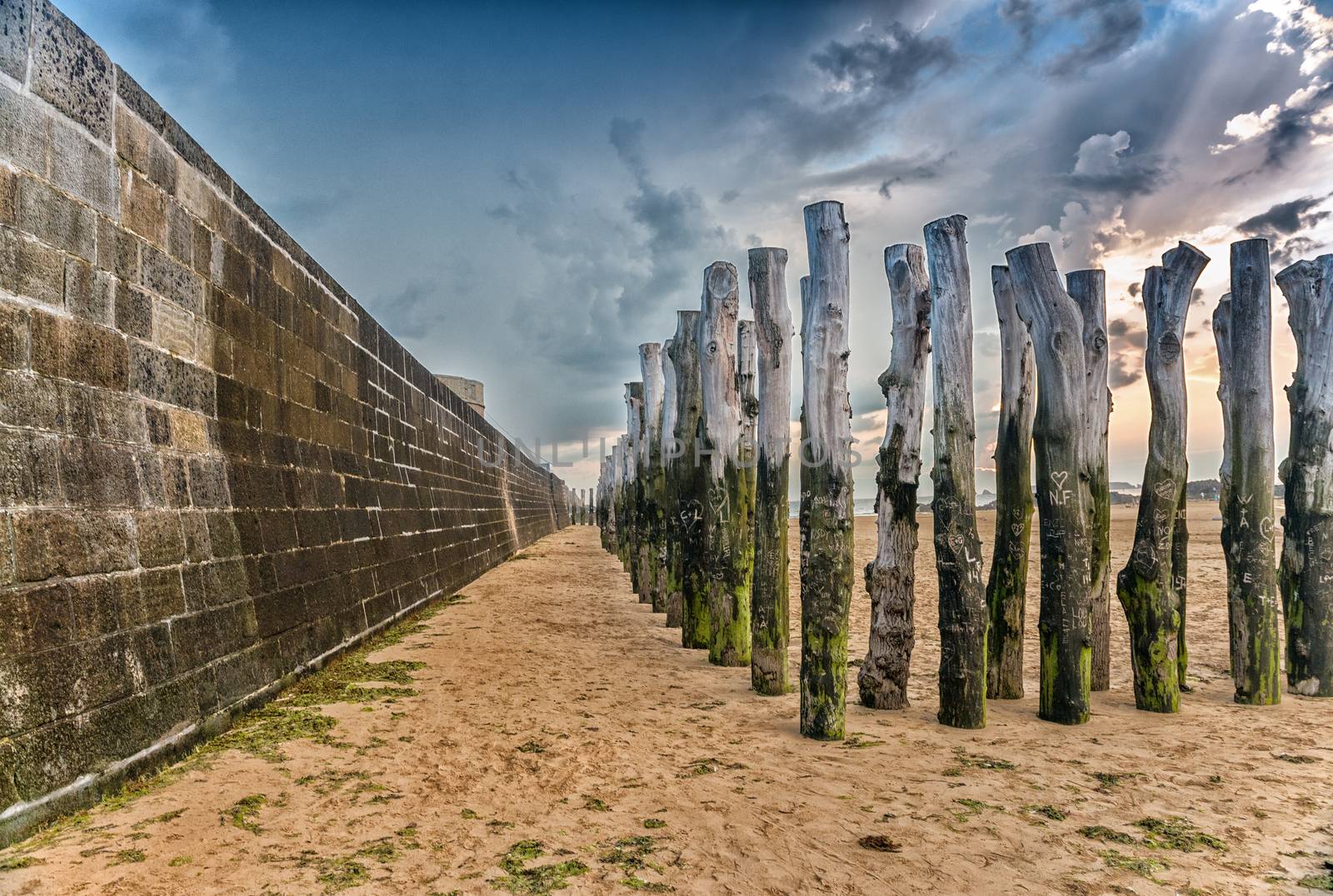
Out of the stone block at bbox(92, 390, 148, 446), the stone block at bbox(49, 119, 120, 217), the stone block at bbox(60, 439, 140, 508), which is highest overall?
the stone block at bbox(49, 119, 120, 217)

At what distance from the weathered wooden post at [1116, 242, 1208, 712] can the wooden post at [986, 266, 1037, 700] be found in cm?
68

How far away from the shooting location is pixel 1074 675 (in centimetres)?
487

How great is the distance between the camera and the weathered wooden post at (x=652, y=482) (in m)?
11.0

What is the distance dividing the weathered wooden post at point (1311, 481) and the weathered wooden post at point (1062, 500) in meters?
1.95

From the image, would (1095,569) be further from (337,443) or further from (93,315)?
(337,443)

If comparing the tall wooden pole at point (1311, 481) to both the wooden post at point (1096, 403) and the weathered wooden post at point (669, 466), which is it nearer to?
the wooden post at point (1096, 403)

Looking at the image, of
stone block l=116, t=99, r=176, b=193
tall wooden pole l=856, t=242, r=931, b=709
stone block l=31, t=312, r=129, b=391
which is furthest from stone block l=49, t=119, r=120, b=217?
tall wooden pole l=856, t=242, r=931, b=709

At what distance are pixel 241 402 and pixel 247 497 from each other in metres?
0.65

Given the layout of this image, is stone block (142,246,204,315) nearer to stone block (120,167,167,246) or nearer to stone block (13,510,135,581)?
stone block (120,167,167,246)

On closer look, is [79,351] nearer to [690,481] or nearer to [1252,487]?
[690,481]

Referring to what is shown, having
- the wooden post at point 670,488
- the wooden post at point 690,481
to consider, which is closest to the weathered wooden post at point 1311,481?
the wooden post at point 690,481

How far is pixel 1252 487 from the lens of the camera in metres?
5.47

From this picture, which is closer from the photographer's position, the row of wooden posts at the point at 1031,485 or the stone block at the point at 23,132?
the stone block at the point at 23,132

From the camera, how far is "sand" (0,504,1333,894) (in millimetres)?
2859
